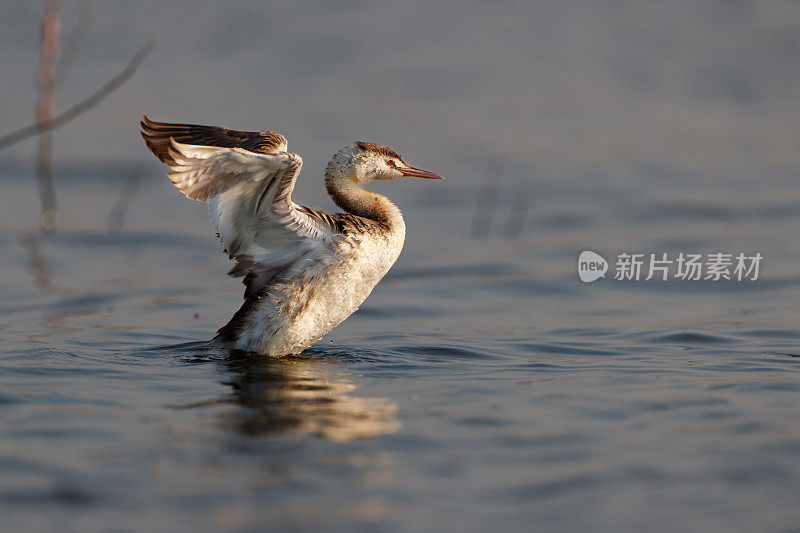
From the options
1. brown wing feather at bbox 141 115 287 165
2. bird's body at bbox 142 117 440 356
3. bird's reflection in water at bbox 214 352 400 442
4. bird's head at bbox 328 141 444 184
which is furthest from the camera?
bird's head at bbox 328 141 444 184

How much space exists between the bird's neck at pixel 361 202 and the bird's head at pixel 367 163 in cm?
5

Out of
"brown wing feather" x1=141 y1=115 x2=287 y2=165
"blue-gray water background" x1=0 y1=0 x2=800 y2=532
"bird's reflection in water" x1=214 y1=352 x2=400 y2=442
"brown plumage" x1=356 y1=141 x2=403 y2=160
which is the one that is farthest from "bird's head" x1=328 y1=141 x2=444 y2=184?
"bird's reflection in water" x1=214 y1=352 x2=400 y2=442

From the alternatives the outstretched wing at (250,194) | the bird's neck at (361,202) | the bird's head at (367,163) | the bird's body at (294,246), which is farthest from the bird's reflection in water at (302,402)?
the bird's head at (367,163)

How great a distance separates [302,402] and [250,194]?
1.39 m

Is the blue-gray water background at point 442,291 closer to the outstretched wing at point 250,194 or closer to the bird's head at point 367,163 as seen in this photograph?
the outstretched wing at point 250,194

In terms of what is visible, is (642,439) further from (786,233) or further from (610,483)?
(786,233)

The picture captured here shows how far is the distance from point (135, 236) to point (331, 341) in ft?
13.2

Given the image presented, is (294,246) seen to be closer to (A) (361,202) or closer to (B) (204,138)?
(A) (361,202)

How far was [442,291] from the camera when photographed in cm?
1001

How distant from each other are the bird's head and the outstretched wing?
0.48m

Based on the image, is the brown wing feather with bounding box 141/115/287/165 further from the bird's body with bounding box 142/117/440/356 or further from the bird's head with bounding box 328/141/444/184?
the bird's head with bounding box 328/141/444/184

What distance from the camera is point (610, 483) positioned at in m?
5.13

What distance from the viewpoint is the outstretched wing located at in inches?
258

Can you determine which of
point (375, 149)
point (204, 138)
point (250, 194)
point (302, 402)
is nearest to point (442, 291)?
point (375, 149)
